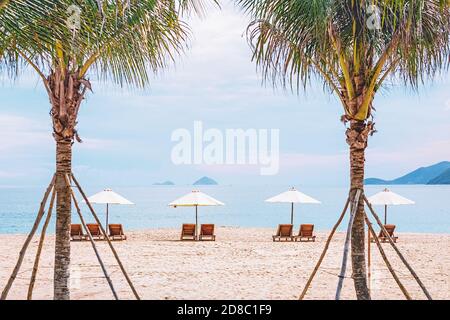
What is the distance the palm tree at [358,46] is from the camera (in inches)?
250

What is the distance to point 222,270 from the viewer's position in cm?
1162

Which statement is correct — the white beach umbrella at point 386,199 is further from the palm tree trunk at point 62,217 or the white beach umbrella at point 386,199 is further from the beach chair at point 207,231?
the palm tree trunk at point 62,217

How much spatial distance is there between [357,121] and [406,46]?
1.08 m

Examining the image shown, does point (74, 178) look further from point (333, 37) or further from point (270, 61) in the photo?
point (333, 37)

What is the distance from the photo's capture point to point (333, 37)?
6.61m

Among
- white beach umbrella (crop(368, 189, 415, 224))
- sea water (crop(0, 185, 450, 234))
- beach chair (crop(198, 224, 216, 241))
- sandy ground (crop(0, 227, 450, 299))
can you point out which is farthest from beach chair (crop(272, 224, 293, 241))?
sea water (crop(0, 185, 450, 234))

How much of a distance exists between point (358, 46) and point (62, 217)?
4422 mm

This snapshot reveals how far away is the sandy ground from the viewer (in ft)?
29.2

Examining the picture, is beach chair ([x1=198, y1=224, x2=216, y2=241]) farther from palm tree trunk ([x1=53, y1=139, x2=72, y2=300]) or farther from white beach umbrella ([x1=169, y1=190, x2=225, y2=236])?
palm tree trunk ([x1=53, y1=139, x2=72, y2=300])

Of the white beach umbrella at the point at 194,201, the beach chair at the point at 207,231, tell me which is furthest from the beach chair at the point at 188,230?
the white beach umbrella at the point at 194,201

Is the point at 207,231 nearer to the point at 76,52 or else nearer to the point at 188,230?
the point at 188,230

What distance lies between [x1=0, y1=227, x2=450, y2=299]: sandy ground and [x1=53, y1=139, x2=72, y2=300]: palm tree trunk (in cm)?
131

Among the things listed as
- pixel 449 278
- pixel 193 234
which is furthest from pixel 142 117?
pixel 449 278

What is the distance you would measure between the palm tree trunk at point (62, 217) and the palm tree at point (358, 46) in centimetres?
299
